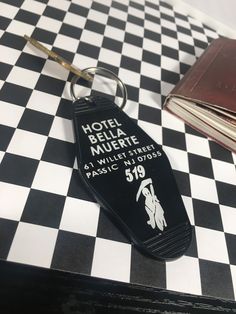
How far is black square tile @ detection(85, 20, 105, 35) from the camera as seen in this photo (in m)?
1.89

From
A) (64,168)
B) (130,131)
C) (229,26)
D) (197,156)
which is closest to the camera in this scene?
(64,168)

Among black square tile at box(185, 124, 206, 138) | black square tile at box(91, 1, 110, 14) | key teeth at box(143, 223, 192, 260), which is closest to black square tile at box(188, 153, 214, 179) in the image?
black square tile at box(185, 124, 206, 138)

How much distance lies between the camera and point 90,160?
3.87ft

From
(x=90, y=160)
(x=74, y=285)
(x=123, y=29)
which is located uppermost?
(x=123, y=29)

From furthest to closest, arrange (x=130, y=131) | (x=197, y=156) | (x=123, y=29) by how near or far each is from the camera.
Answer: (x=123, y=29)
(x=197, y=156)
(x=130, y=131)

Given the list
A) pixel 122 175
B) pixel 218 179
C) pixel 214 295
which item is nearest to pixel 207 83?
pixel 218 179

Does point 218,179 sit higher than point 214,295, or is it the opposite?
point 218,179

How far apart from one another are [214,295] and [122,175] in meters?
0.53

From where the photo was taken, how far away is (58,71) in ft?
5.13

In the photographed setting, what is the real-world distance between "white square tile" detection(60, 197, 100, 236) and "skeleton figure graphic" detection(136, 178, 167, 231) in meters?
0.18

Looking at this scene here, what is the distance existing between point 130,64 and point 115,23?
43 centimetres

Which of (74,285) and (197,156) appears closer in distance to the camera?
(74,285)

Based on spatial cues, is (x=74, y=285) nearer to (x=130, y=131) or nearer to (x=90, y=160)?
(x=90, y=160)

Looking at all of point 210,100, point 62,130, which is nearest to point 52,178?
point 62,130
